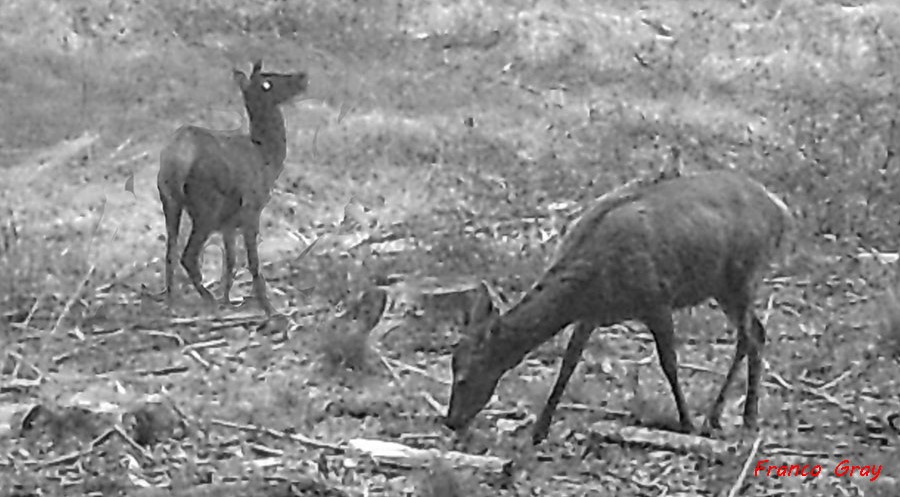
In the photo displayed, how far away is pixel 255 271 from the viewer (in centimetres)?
689

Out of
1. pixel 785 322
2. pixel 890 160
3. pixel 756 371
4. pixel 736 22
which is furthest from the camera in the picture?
pixel 736 22

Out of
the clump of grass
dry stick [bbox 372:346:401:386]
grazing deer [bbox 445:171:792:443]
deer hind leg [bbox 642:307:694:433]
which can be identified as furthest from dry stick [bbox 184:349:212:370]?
deer hind leg [bbox 642:307:694:433]

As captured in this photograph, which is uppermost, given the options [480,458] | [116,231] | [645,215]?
[645,215]

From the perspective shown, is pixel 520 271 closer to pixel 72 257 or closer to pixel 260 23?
pixel 72 257

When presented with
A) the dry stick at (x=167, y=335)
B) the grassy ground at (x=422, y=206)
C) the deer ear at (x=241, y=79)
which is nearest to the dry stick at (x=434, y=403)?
the grassy ground at (x=422, y=206)

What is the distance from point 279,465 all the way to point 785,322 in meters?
2.62

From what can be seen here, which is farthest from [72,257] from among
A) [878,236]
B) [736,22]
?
[736,22]

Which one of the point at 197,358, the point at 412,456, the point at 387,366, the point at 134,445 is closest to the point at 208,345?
the point at 197,358

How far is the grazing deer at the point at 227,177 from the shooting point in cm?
673

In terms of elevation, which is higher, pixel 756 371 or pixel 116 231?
pixel 756 371

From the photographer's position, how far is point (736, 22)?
40.5ft

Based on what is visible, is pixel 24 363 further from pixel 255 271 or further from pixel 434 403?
pixel 434 403

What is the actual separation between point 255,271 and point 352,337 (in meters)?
1.02

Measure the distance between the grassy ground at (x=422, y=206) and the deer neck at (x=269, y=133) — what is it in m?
0.67
